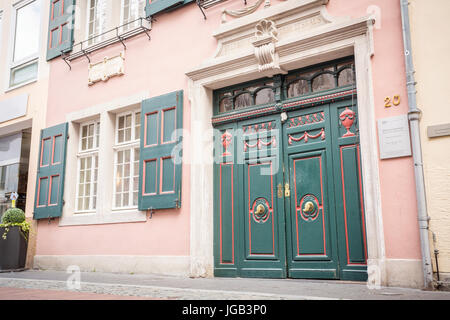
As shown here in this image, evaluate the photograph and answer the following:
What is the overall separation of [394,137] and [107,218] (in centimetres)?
485

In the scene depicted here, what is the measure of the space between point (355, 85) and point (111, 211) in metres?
4.57

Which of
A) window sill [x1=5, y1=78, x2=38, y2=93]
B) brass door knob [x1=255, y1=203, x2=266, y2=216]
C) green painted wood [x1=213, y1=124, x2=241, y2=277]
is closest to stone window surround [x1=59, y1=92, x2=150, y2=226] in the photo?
green painted wood [x1=213, y1=124, x2=241, y2=277]

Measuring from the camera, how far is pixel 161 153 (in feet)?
22.7

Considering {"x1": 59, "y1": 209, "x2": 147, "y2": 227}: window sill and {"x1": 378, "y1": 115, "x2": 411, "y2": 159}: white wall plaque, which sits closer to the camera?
{"x1": 378, "y1": 115, "x2": 411, "y2": 159}: white wall plaque

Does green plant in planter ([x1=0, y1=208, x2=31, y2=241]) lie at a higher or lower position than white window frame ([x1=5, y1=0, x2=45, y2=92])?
lower

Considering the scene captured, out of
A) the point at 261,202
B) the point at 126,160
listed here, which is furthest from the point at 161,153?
the point at 261,202

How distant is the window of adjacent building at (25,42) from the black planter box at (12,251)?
3.62 metres

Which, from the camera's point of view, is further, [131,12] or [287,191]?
[131,12]

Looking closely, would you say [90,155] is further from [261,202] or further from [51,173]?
[261,202]

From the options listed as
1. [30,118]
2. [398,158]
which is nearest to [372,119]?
[398,158]

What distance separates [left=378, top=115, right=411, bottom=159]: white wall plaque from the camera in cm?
480

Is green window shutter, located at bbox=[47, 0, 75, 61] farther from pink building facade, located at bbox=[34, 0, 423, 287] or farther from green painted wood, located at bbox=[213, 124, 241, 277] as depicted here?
green painted wood, located at bbox=[213, 124, 241, 277]

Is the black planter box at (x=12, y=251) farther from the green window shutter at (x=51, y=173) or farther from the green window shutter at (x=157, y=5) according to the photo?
the green window shutter at (x=157, y=5)

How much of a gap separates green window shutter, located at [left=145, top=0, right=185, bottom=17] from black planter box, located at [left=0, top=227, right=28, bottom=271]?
15.2 feet
